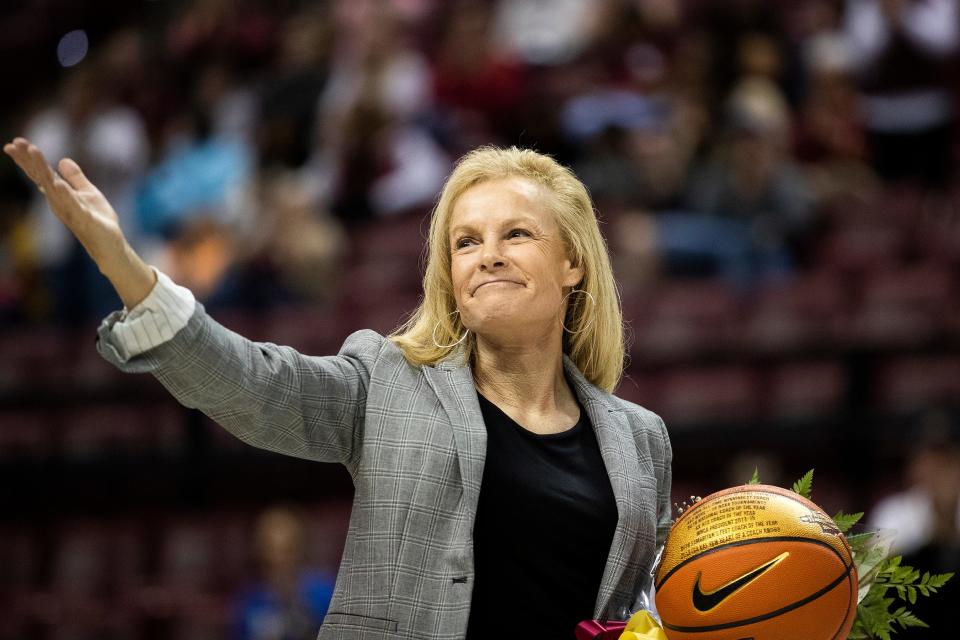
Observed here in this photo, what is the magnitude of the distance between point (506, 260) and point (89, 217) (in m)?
0.77

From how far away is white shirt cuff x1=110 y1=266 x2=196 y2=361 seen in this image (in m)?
2.03

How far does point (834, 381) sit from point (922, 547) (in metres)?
1.18

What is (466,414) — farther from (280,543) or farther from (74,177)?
(280,543)

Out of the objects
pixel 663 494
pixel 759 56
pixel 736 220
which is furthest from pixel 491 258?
pixel 759 56

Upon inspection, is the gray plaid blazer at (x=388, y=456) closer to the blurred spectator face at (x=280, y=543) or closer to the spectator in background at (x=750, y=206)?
the blurred spectator face at (x=280, y=543)


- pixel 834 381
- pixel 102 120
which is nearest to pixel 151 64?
pixel 102 120

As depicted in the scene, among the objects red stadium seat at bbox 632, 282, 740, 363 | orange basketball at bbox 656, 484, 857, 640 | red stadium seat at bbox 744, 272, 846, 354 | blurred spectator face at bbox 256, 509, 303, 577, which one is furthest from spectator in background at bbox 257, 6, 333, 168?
orange basketball at bbox 656, 484, 857, 640

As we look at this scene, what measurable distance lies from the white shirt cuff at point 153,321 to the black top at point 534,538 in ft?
2.03

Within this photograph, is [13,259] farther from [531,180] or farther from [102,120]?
[531,180]

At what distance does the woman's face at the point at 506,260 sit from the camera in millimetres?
2457

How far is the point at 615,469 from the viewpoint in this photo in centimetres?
248

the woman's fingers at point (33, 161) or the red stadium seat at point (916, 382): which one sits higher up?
the red stadium seat at point (916, 382)

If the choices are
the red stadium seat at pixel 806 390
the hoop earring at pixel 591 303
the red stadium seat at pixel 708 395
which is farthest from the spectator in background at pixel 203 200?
the hoop earring at pixel 591 303

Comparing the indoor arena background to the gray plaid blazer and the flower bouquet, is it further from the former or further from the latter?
the gray plaid blazer
